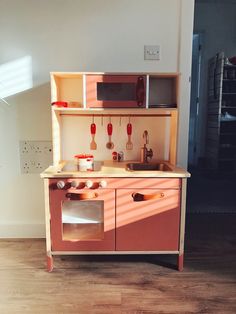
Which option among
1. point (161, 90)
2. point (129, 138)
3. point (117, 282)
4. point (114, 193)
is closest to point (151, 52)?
point (161, 90)

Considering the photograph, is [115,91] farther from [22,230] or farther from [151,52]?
[22,230]

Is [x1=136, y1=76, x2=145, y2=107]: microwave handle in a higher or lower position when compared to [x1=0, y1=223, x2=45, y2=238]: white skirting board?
higher

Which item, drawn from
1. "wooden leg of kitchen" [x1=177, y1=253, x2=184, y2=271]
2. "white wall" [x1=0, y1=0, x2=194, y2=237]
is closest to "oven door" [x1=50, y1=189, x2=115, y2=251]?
"wooden leg of kitchen" [x1=177, y1=253, x2=184, y2=271]

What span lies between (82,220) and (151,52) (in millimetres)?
1330

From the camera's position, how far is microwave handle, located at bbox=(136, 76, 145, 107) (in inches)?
70.9

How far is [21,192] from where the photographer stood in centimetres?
224

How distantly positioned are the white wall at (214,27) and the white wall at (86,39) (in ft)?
9.76

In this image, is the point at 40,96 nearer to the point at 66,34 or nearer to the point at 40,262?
the point at 66,34

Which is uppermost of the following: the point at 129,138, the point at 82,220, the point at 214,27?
the point at 214,27

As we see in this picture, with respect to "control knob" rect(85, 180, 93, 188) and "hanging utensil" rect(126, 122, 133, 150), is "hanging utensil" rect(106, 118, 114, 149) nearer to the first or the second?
"hanging utensil" rect(126, 122, 133, 150)

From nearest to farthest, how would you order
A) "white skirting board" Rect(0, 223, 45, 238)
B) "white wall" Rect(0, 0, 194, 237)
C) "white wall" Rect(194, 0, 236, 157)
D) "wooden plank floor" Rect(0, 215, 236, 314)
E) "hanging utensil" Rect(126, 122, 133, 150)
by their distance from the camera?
"wooden plank floor" Rect(0, 215, 236, 314) → "white wall" Rect(0, 0, 194, 237) → "hanging utensil" Rect(126, 122, 133, 150) → "white skirting board" Rect(0, 223, 45, 238) → "white wall" Rect(194, 0, 236, 157)

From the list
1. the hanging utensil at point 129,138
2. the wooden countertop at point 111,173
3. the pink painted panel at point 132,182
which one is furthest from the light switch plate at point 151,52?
the pink painted panel at point 132,182

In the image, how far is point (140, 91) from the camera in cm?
181

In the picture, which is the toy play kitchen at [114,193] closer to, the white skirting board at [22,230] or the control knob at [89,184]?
the control knob at [89,184]
